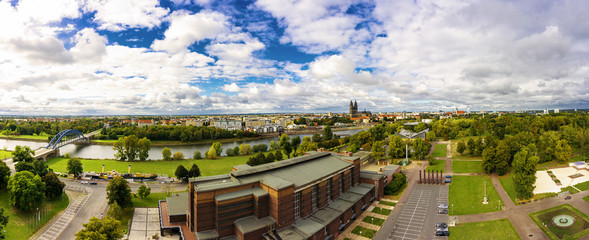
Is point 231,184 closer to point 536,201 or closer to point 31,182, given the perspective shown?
point 31,182

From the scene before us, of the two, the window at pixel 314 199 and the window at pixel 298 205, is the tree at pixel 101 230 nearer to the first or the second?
the window at pixel 298 205

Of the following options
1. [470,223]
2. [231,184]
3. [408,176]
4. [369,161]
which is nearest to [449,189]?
[408,176]

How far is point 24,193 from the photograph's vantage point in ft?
92.6

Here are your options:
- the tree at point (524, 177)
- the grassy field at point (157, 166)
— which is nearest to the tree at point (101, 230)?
the grassy field at point (157, 166)

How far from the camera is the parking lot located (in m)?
26.4

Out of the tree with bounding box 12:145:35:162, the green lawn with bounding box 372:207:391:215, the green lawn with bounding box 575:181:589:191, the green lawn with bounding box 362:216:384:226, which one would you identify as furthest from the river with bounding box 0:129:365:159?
the green lawn with bounding box 575:181:589:191

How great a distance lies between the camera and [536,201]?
3103cm

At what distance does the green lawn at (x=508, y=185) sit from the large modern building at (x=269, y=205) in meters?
18.9

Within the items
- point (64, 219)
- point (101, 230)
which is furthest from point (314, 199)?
point (64, 219)

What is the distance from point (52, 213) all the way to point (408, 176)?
2027 inches

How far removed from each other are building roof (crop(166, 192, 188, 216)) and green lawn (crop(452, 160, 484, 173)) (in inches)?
1769

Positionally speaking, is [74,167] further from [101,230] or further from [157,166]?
[101,230]

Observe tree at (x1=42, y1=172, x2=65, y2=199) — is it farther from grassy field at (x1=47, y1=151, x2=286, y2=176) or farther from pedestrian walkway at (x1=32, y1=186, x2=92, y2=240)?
grassy field at (x1=47, y1=151, x2=286, y2=176)

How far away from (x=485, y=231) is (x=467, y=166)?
2607 cm
